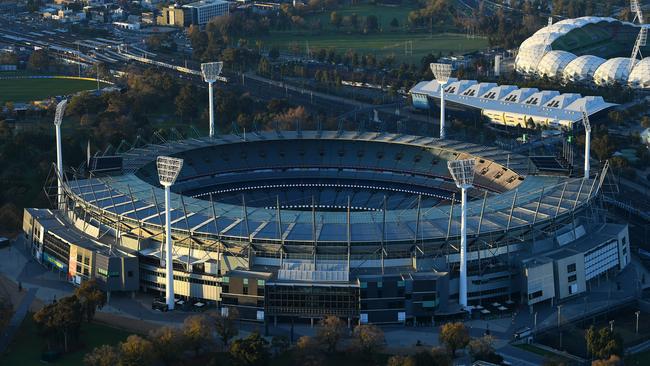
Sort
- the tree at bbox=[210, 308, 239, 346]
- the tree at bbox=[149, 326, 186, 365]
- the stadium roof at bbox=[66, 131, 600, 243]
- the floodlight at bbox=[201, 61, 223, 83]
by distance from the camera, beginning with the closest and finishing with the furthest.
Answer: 1. the tree at bbox=[149, 326, 186, 365]
2. the tree at bbox=[210, 308, 239, 346]
3. the stadium roof at bbox=[66, 131, 600, 243]
4. the floodlight at bbox=[201, 61, 223, 83]

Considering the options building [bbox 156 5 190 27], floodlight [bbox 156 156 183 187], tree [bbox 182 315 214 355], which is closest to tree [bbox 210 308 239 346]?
tree [bbox 182 315 214 355]

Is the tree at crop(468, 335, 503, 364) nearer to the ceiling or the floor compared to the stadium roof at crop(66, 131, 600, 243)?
nearer to the floor

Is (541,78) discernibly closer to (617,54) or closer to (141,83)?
(617,54)

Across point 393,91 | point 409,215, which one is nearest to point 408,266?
point 409,215

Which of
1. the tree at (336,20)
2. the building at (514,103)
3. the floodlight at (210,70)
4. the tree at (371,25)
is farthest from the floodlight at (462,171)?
the tree at (336,20)

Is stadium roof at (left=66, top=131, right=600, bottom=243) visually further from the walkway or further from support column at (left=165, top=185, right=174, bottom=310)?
the walkway

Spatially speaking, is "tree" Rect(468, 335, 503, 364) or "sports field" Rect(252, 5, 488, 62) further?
"sports field" Rect(252, 5, 488, 62)

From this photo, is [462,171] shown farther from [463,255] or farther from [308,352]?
[308,352]
